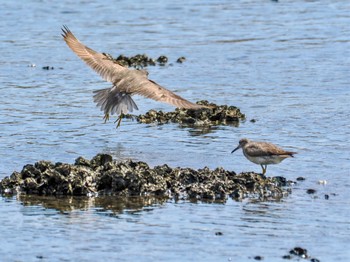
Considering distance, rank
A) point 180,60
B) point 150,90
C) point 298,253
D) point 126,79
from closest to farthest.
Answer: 1. point 298,253
2. point 150,90
3. point 126,79
4. point 180,60

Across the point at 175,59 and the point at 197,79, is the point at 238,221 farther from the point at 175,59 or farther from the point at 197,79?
the point at 175,59

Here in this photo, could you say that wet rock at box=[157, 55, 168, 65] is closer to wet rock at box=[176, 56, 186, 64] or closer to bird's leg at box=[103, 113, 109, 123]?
wet rock at box=[176, 56, 186, 64]

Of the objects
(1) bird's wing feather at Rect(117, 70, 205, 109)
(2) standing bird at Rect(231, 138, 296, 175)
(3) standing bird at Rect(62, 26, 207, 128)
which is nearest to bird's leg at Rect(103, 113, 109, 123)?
(3) standing bird at Rect(62, 26, 207, 128)

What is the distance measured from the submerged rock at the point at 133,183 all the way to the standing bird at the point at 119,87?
1778 mm

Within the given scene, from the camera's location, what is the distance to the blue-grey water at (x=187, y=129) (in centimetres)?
905

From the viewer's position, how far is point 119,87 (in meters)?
13.6

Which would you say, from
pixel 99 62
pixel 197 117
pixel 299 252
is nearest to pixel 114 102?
pixel 99 62

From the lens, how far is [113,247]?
8805mm

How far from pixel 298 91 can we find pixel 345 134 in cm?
315

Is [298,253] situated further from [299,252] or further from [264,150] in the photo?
[264,150]

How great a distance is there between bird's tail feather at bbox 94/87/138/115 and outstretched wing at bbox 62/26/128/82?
338 millimetres

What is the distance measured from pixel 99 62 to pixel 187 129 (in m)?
1.51

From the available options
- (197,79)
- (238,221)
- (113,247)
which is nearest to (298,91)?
(197,79)

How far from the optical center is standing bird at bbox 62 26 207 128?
12.8 m
